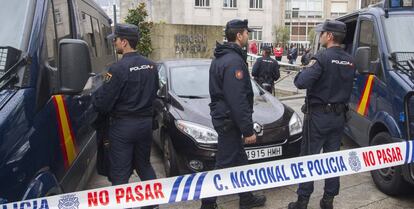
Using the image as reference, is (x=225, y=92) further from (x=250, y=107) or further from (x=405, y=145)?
(x=405, y=145)

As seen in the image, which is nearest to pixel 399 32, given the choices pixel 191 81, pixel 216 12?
pixel 191 81

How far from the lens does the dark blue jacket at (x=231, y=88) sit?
11.7ft

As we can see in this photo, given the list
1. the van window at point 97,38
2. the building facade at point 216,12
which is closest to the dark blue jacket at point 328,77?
the van window at point 97,38

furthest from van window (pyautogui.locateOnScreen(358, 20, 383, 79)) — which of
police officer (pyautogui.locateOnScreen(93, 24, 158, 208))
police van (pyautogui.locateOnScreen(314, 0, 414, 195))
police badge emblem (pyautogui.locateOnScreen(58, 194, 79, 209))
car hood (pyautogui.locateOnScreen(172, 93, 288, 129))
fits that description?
police badge emblem (pyautogui.locateOnScreen(58, 194, 79, 209))

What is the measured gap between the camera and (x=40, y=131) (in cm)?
264

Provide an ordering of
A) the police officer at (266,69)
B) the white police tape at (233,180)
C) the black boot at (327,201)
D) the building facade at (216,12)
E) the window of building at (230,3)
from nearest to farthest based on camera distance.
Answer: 1. the white police tape at (233,180)
2. the black boot at (327,201)
3. the police officer at (266,69)
4. the building facade at (216,12)
5. the window of building at (230,3)

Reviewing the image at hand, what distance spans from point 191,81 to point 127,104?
2405 millimetres

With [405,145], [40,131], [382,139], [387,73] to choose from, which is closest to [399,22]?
[387,73]

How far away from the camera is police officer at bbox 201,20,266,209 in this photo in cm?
358

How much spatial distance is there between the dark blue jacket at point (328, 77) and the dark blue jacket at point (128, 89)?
1.37 metres

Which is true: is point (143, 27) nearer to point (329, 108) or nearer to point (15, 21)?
point (329, 108)

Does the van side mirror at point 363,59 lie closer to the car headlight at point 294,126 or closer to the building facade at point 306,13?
the car headlight at point 294,126

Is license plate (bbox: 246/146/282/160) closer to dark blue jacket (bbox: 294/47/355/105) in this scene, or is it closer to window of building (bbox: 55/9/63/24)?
dark blue jacket (bbox: 294/47/355/105)

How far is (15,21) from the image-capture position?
279cm
